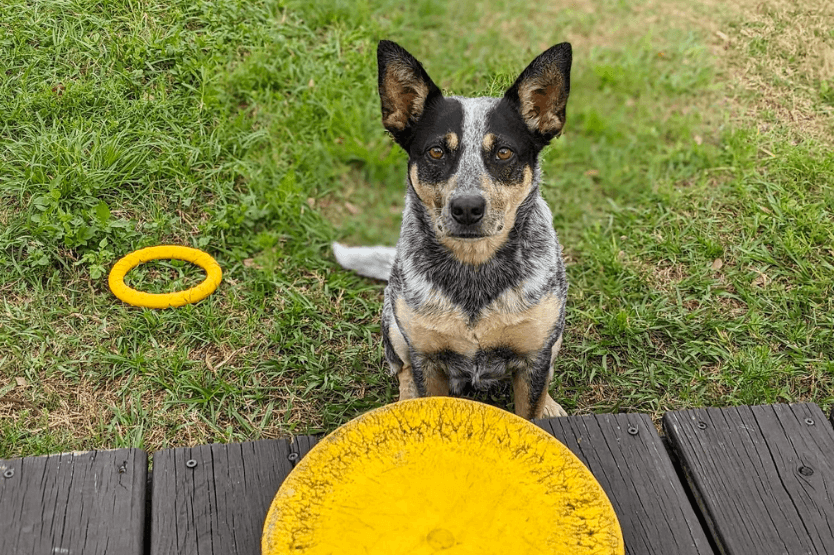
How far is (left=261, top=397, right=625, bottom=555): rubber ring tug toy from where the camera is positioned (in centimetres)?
219

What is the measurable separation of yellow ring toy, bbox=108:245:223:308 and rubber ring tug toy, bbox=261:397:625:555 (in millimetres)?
2240

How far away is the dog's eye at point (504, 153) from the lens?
10.1 ft

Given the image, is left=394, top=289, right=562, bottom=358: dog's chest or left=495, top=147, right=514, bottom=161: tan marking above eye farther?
left=394, top=289, right=562, bottom=358: dog's chest

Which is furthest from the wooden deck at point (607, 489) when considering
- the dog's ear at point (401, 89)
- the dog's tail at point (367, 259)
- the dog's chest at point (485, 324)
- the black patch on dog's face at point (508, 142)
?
the dog's tail at point (367, 259)

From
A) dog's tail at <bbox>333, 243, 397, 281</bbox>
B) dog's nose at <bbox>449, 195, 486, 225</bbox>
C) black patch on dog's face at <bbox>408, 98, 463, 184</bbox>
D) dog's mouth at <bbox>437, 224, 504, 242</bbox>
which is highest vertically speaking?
black patch on dog's face at <bbox>408, 98, 463, 184</bbox>

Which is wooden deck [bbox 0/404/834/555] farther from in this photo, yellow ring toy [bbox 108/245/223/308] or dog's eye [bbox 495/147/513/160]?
yellow ring toy [bbox 108/245/223/308]

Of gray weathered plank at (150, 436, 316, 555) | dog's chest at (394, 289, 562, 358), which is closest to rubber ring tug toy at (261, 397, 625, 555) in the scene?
gray weathered plank at (150, 436, 316, 555)

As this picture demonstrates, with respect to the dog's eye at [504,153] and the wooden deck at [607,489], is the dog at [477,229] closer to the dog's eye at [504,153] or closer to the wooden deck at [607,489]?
the dog's eye at [504,153]

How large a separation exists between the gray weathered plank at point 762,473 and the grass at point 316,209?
1129mm

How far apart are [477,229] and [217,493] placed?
140cm

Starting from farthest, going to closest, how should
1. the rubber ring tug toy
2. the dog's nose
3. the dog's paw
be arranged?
the dog's paw
the dog's nose
the rubber ring tug toy

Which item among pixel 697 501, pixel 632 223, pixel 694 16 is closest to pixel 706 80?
pixel 694 16

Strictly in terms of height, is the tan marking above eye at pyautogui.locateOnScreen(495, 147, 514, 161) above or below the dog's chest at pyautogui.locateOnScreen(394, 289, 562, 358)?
above

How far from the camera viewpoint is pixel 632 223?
202 inches
